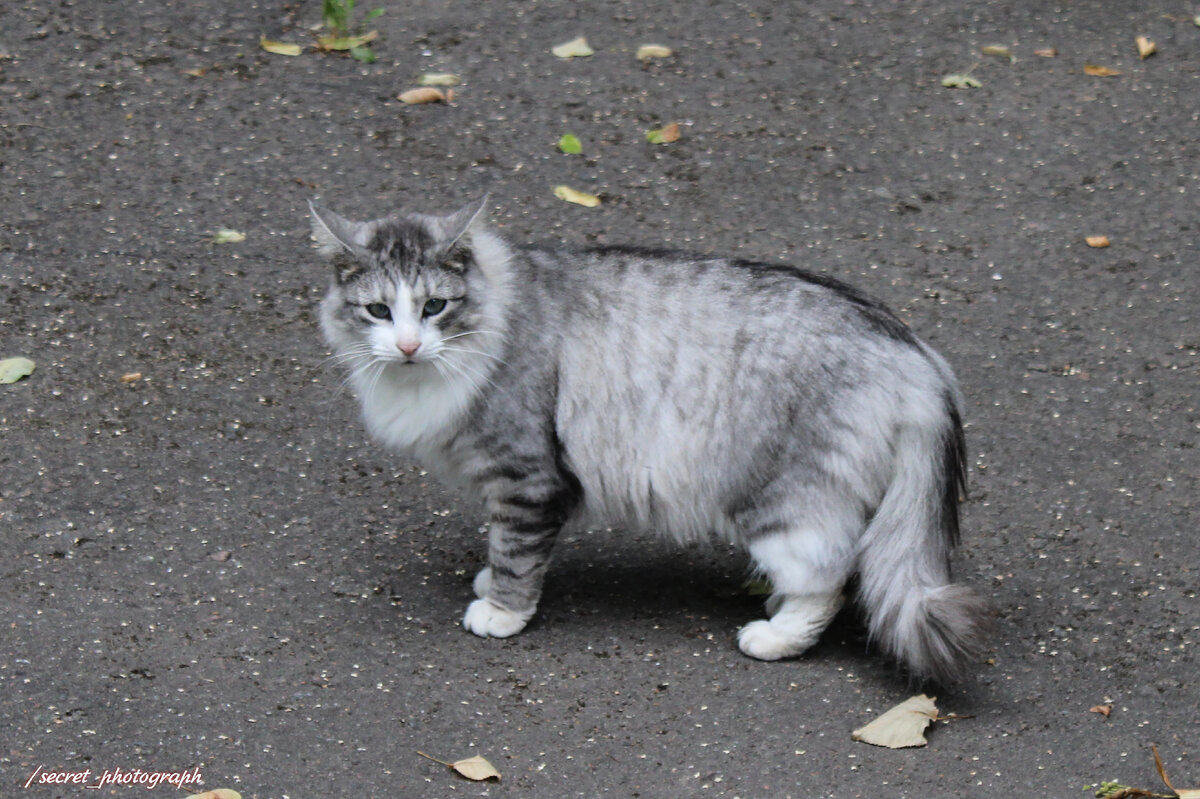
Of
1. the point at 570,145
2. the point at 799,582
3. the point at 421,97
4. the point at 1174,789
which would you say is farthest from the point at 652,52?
the point at 1174,789

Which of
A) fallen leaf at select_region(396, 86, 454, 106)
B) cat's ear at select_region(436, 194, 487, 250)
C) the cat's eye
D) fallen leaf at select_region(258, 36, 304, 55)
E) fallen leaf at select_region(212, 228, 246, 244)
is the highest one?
cat's ear at select_region(436, 194, 487, 250)

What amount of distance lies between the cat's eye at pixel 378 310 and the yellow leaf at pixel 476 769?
1.22 meters

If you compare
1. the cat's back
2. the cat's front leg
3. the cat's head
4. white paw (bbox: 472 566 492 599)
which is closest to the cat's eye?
the cat's head

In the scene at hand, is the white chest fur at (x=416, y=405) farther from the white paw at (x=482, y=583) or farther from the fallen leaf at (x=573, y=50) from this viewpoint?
the fallen leaf at (x=573, y=50)

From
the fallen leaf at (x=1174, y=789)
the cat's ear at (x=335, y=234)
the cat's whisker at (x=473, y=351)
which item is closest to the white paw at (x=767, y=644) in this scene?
the fallen leaf at (x=1174, y=789)

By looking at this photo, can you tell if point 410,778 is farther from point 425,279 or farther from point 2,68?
point 2,68

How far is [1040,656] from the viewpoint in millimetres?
3822

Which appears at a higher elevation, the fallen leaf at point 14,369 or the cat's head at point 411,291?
the cat's head at point 411,291

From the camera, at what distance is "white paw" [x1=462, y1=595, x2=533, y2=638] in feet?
12.9

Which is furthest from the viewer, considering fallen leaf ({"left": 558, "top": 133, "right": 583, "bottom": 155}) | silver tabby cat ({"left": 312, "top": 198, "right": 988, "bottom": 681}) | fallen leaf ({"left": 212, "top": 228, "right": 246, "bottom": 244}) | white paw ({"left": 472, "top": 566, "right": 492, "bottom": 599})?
fallen leaf ({"left": 558, "top": 133, "right": 583, "bottom": 155})

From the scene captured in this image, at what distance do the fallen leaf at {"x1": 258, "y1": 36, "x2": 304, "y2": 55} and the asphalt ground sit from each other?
0.18ft

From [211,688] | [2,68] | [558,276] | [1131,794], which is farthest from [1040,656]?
[2,68]

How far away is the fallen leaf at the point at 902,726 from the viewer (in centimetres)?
347

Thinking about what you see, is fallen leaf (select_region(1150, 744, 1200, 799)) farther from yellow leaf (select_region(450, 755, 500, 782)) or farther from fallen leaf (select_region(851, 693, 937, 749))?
yellow leaf (select_region(450, 755, 500, 782))
